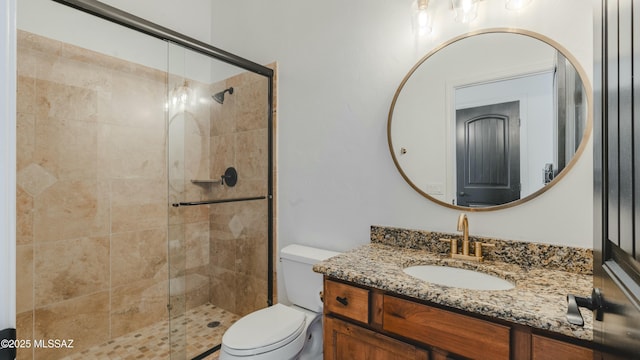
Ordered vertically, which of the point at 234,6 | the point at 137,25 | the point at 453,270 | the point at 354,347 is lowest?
the point at 354,347

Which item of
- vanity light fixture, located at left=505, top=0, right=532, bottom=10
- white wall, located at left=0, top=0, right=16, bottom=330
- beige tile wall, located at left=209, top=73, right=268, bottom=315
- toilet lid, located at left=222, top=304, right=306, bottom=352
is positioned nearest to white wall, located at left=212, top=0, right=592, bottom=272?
vanity light fixture, located at left=505, top=0, right=532, bottom=10

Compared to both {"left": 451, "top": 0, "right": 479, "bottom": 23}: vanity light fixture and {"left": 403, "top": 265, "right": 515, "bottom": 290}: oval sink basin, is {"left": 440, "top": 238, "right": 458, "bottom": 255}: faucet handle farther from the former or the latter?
{"left": 451, "top": 0, "right": 479, "bottom": 23}: vanity light fixture

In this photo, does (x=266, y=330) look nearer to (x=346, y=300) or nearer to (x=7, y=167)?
(x=346, y=300)

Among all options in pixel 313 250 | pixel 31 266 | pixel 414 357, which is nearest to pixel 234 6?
pixel 313 250

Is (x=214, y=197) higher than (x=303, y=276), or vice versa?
(x=214, y=197)

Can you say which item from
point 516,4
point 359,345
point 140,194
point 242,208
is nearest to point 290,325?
point 359,345

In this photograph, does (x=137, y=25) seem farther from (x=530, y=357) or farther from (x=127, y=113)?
(x=530, y=357)

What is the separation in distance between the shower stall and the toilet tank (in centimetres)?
39

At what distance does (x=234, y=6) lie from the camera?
2.39 metres

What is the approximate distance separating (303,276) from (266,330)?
38cm

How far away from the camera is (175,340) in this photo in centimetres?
183

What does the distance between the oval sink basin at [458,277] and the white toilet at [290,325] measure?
578 millimetres

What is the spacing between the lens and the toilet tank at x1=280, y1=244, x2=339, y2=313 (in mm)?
1675

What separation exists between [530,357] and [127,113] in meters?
2.46
